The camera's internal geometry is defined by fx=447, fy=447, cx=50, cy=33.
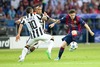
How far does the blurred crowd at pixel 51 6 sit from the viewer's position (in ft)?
101

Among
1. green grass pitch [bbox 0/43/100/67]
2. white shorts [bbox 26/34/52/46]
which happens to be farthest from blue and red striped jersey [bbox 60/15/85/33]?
green grass pitch [bbox 0/43/100/67]

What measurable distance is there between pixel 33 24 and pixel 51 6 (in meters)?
13.0

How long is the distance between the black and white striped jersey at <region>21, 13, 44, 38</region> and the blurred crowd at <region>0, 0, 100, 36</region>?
11.6 meters

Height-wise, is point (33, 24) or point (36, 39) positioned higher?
point (33, 24)

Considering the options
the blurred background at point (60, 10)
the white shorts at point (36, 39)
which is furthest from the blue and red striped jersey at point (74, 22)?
the blurred background at point (60, 10)

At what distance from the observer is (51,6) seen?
31484 mm

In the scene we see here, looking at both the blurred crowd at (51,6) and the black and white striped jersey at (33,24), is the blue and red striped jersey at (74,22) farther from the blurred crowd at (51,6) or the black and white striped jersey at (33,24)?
the blurred crowd at (51,6)

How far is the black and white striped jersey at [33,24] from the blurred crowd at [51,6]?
1164 centimetres

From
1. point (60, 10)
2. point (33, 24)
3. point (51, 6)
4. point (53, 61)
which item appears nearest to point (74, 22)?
point (33, 24)

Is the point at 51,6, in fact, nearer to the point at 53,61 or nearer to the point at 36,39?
the point at 36,39

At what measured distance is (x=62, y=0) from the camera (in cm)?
3203

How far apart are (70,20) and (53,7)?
1264 cm

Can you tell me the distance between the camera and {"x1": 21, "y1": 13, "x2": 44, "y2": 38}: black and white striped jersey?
1836 centimetres

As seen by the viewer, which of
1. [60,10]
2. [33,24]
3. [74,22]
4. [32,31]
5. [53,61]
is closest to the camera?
[53,61]
